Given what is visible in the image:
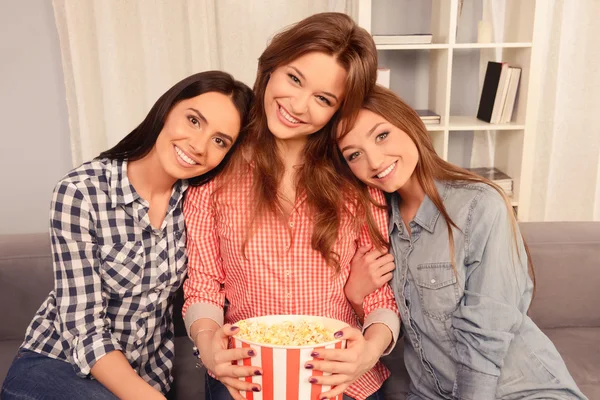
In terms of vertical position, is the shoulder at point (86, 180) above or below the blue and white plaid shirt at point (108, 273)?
above

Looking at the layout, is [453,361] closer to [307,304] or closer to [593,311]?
[307,304]

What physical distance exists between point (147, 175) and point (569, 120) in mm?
2565

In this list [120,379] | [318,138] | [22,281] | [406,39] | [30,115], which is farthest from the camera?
[30,115]

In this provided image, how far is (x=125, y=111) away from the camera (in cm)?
292

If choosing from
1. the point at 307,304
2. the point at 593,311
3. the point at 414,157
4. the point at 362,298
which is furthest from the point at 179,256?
the point at 593,311

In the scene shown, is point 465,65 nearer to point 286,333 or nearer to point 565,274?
point 565,274

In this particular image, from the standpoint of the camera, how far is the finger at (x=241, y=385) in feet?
3.48

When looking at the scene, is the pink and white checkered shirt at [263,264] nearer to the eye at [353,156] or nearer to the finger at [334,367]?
the eye at [353,156]

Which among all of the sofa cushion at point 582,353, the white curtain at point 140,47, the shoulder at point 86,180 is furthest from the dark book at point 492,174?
the shoulder at point 86,180

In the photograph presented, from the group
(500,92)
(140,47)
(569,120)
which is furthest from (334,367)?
(569,120)

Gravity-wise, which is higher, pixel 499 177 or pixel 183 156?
pixel 183 156

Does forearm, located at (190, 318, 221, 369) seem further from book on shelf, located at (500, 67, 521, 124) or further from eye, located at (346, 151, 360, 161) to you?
book on shelf, located at (500, 67, 521, 124)

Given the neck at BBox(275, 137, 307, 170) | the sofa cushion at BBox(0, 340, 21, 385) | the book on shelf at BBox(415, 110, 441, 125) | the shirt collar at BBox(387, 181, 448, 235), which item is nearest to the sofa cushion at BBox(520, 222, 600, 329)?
the shirt collar at BBox(387, 181, 448, 235)

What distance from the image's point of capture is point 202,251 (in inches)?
56.9
